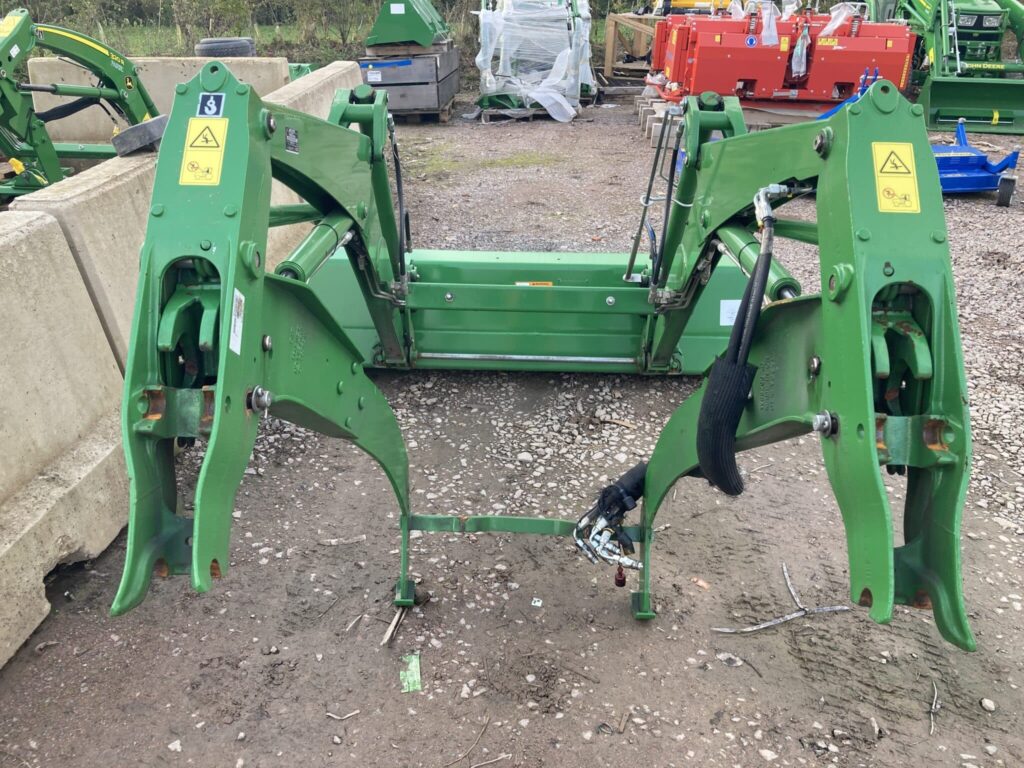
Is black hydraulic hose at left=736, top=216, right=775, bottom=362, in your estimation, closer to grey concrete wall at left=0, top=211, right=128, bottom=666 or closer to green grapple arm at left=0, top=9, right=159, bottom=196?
grey concrete wall at left=0, top=211, right=128, bottom=666

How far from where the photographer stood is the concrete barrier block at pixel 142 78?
770cm

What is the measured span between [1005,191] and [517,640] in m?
7.13

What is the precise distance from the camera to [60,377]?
3.07 metres

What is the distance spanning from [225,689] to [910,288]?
2.36m

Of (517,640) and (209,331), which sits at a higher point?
(209,331)

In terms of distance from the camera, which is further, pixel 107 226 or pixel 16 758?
pixel 107 226

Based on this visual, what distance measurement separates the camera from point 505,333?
13.9 feet

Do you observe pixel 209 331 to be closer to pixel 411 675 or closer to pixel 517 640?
pixel 411 675

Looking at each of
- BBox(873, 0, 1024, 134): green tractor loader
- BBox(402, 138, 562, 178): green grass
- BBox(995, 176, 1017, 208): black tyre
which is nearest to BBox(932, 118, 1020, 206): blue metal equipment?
BBox(995, 176, 1017, 208): black tyre

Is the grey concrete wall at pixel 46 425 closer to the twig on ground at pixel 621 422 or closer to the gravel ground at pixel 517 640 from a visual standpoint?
the gravel ground at pixel 517 640

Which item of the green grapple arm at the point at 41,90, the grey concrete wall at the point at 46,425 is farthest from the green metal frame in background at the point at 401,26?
the grey concrete wall at the point at 46,425

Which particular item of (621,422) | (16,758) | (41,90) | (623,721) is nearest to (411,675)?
(623,721)

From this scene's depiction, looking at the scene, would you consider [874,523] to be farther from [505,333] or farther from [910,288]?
[505,333]

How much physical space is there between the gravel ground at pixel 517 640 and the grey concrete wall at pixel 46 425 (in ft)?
0.60
